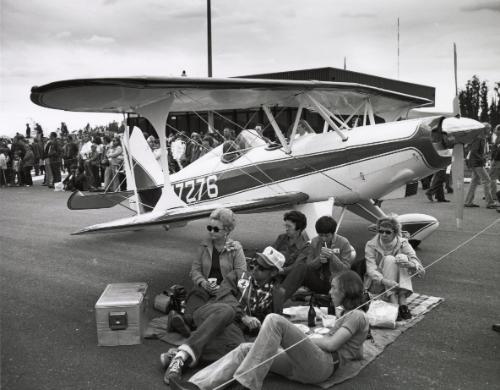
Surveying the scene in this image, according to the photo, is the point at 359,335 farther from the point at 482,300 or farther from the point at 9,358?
the point at 9,358

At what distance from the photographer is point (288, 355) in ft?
11.5

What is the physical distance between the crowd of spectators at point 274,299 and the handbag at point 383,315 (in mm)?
143

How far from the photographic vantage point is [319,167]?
7141mm

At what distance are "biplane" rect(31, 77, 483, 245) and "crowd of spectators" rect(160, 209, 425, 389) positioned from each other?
1.33 metres

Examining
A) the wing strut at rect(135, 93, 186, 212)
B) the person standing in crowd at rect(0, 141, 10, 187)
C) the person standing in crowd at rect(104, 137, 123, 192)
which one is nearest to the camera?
the wing strut at rect(135, 93, 186, 212)

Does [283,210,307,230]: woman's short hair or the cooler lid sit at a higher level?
[283,210,307,230]: woman's short hair

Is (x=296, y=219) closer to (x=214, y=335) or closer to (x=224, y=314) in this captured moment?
(x=224, y=314)

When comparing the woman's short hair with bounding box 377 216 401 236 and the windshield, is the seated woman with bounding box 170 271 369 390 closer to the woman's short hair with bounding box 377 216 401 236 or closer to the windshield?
the woman's short hair with bounding box 377 216 401 236

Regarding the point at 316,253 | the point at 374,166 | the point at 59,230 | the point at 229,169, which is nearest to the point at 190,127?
the point at 59,230

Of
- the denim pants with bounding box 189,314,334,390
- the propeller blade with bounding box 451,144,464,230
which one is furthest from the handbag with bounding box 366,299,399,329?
the propeller blade with bounding box 451,144,464,230

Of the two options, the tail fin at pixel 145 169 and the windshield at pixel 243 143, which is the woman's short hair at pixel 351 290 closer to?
the windshield at pixel 243 143

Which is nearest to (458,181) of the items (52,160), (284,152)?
(284,152)

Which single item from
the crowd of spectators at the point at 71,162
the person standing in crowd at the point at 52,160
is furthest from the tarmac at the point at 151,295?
the person standing in crowd at the point at 52,160

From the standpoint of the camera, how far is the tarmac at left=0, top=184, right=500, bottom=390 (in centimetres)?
380
